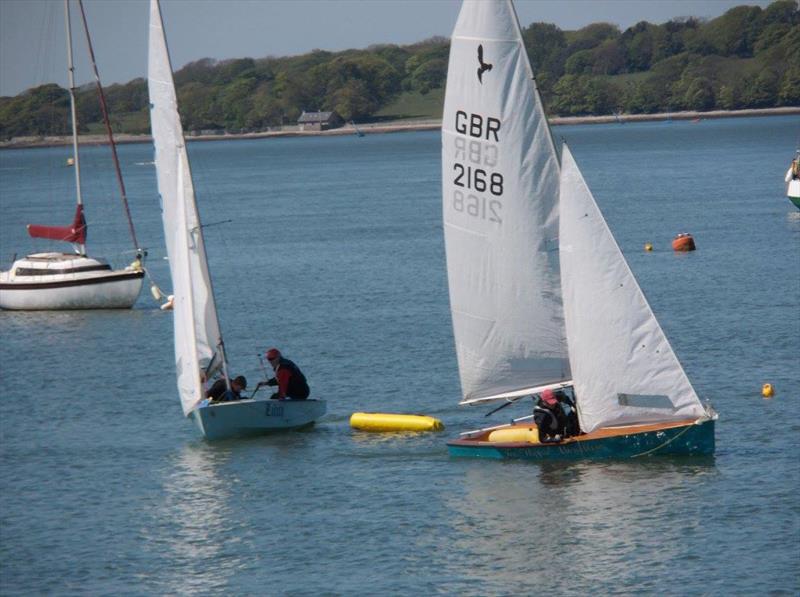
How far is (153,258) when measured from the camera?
88562 millimetres

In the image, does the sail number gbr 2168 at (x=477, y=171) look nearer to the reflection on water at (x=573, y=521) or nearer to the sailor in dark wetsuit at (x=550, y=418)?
the sailor in dark wetsuit at (x=550, y=418)

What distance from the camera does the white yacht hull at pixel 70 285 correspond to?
64625 millimetres

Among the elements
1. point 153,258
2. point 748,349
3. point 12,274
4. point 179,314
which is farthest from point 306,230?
point 179,314

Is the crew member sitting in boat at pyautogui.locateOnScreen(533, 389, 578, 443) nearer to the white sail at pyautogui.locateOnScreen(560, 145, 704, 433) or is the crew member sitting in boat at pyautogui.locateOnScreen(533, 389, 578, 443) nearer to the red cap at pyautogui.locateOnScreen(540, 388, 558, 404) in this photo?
the red cap at pyautogui.locateOnScreen(540, 388, 558, 404)

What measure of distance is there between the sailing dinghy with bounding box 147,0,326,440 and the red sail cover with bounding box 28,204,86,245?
79.9 ft

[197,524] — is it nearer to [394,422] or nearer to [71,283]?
[394,422]

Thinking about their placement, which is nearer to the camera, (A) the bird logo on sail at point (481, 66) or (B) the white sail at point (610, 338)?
(A) the bird logo on sail at point (481, 66)

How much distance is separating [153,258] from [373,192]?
61.2 meters

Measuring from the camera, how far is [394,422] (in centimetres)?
3997

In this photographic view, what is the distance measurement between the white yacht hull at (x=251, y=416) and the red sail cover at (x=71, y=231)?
26.5 meters

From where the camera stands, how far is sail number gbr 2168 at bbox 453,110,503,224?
33.6 m

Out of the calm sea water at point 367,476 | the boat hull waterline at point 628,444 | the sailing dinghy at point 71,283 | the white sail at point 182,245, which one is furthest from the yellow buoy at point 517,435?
the sailing dinghy at point 71,283

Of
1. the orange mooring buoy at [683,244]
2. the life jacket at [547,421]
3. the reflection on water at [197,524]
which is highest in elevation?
the life jacket at [547,421]

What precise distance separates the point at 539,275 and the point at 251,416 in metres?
9.06
